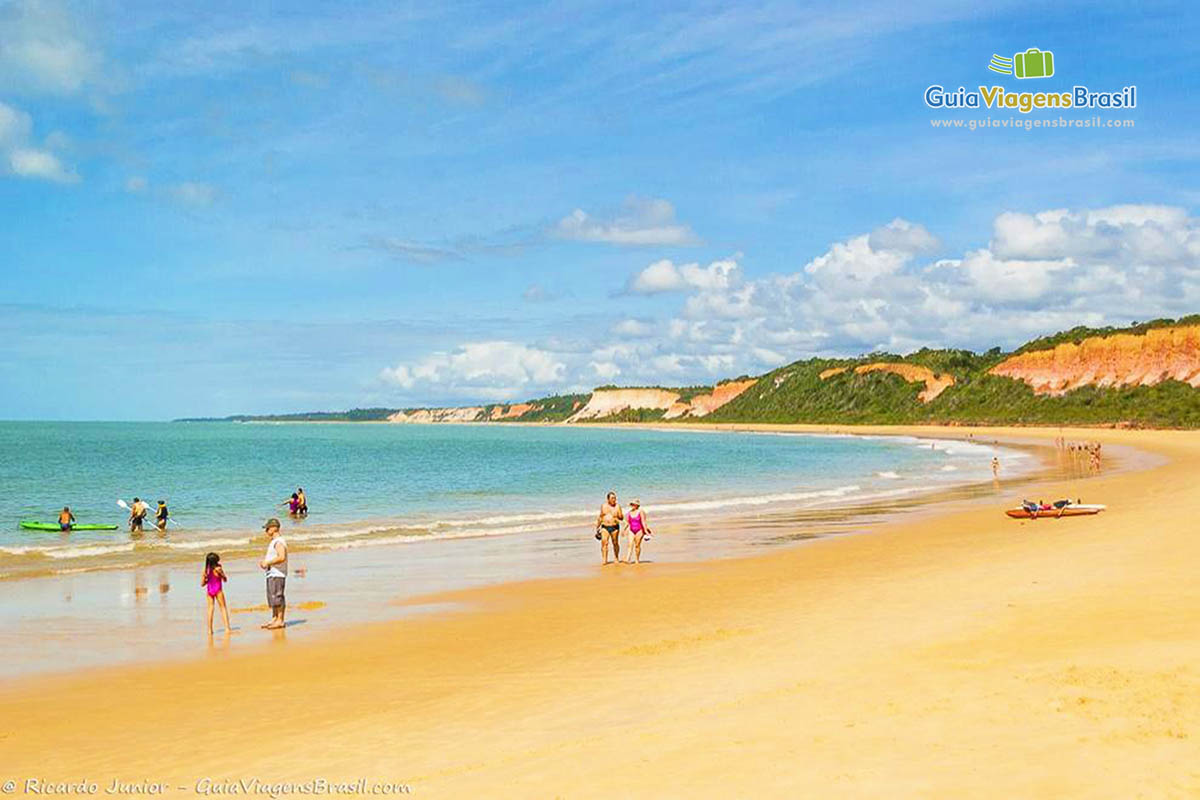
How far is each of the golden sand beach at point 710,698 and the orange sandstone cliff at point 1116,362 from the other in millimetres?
108447

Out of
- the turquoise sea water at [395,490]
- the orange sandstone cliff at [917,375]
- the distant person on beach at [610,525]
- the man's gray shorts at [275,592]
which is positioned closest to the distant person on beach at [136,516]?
the turquoise sea water at [395,490]

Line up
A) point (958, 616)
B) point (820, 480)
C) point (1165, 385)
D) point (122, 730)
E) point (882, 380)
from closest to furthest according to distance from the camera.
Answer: point (122, 730) → point (958, 616) → point (820, 480) → point (1165, 385) → point (882, 380)

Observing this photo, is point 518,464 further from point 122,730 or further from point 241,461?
point 122,730

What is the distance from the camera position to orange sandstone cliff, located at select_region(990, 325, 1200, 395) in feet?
360

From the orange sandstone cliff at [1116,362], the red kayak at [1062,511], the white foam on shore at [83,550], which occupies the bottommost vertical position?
the red kayak at [1062,511]

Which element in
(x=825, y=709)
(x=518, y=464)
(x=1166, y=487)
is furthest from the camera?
(x=518, y=464)

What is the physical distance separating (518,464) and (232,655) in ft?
200

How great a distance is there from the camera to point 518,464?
7419cm

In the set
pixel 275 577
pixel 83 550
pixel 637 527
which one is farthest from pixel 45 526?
pixel 637 527

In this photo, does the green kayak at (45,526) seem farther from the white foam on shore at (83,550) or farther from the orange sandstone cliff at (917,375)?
the orange sandstone cliff at (917,375)

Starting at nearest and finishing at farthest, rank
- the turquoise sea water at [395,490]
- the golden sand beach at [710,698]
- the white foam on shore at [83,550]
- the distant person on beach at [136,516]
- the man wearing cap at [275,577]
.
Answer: the golden sand beach at [710,698] → the man wearing cap at [275,577] → the white foam on shore at [83,550] → the turquoise sea water at [395,490] → the distant person on beach at [136,516]

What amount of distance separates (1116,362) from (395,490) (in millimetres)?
102829

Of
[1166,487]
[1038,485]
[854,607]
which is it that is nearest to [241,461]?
[1038,485]

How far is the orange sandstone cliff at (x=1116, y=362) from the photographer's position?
110 m
